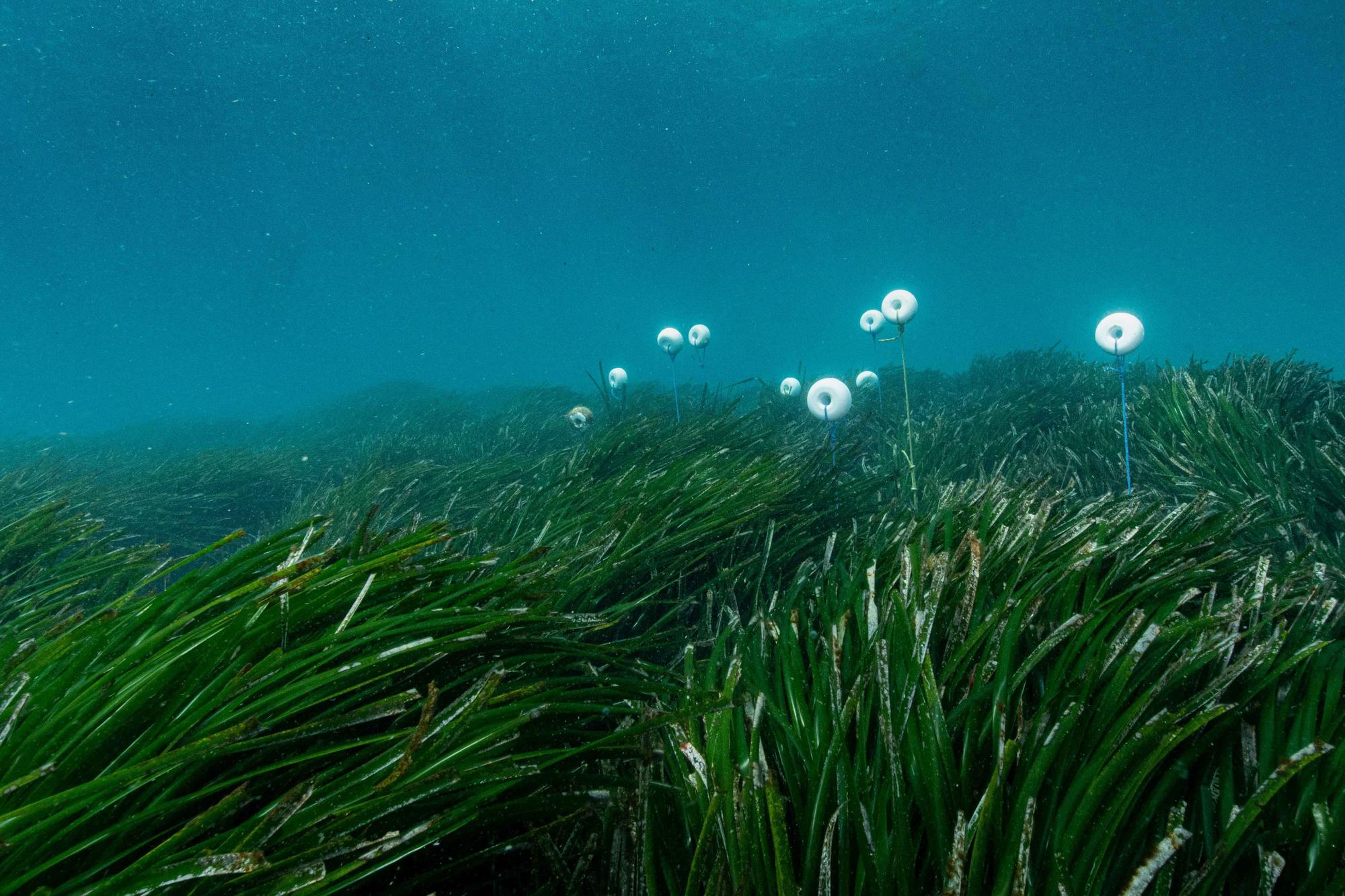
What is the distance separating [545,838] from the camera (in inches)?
35.5

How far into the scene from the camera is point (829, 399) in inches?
158

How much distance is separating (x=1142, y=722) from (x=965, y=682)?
32 cm

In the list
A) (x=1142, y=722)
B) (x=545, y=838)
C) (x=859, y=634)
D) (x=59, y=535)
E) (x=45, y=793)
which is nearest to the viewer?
(x=45, y=793)

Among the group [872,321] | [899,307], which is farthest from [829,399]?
[872,321]

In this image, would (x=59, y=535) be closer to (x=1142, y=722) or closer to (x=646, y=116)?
(x=1142, y=722)

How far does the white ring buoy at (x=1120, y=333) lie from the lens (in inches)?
144

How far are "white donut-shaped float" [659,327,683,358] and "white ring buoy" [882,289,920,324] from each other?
294cm

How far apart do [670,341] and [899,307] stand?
127 inches

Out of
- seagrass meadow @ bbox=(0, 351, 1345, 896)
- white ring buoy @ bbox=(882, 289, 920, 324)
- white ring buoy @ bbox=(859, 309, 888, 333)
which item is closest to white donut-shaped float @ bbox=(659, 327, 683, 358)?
white ring buoy @ bbox=(859, 309, 888, 333)

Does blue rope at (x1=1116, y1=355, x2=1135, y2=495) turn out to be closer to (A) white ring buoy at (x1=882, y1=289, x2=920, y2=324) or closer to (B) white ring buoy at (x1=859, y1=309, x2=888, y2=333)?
(A) white ring buoy at (x1=882, y1=289, x2=920, y2=324)

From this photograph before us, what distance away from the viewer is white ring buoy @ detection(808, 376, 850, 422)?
13.0ft

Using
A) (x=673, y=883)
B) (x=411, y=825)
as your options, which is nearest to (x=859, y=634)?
(x=673, y=883)

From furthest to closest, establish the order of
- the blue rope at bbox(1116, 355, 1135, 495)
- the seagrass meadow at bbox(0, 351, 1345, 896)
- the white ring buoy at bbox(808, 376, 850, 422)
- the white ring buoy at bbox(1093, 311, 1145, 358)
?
the white ring buoy at bbox(808, 376, 850, 422) < the white ring buoy at bbox(1093, 311, 1145, 358) < the blue rope at bbox(1116, 355, 1135, 495) < the seagrass meadow at bbox(0, 351, 1345, 896)

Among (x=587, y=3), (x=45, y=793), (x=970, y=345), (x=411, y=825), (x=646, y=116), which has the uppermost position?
(x=970, y=345)
